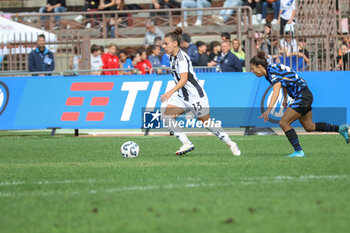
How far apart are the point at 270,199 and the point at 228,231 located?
151 centimetres

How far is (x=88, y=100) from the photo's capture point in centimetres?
1841

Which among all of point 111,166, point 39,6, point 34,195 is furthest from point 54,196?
point 39,6

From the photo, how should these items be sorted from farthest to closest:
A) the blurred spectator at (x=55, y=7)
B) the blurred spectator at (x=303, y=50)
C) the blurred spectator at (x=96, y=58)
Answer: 1. the blurred spectator at (x=55, y=7)
2. the blurred spectator at (x=96, y=58)
3. the blurred spectator at (x=303, y=50)

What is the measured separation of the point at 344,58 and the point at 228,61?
367 centimetres

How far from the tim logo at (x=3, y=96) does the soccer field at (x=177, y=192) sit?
6066 mm

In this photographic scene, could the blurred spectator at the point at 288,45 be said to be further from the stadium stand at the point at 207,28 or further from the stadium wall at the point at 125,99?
the stadium wall at the point at 125,99

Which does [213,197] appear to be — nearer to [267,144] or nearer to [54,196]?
[54,196]

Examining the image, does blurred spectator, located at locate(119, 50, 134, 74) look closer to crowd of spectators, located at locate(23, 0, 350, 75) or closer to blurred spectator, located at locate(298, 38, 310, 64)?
crowd of spectators, located at locate(23, 0, 350, 75)

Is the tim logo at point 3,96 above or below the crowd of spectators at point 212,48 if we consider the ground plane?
below

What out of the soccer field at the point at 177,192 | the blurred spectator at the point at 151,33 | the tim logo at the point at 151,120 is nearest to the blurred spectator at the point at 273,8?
the blurred spectator at the point at 151,33

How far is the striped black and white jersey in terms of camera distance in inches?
462

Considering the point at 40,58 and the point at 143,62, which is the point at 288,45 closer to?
the point at 143,62

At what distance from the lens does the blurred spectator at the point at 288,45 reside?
64.9 feet

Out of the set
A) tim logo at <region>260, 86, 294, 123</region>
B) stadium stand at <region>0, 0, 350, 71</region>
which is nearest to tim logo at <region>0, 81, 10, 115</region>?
stadium stand at <region>0, 0, 350, 71</region>
